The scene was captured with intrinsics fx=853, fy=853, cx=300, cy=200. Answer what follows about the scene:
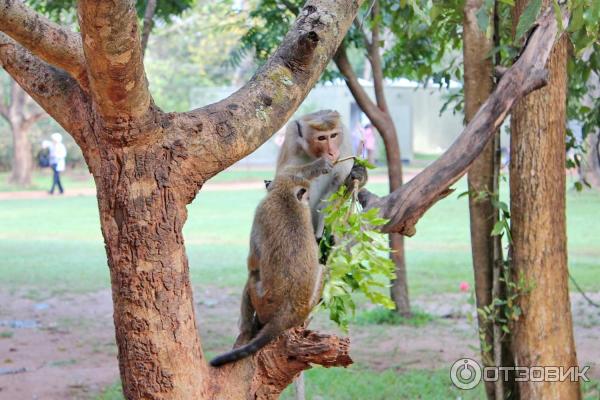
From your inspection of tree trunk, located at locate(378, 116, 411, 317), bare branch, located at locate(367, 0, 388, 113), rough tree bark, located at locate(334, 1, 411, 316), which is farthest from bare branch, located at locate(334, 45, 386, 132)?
bare branch, located at locate(367, 0, 388, 113)

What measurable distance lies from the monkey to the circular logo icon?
1.88 m

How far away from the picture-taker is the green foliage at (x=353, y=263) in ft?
11.9

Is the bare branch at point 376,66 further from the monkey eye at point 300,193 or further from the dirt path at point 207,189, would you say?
the dirt path at point 207,189

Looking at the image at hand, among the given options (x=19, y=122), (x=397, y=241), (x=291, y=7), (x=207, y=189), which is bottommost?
(x=397, y=241)

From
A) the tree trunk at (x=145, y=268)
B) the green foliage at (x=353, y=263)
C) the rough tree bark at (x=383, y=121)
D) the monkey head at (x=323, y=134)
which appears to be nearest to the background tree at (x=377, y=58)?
the rough tree bark at (x=383, y=121)

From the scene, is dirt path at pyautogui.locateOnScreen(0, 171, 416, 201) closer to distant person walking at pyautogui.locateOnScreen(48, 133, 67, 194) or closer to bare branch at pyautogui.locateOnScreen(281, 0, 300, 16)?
distant person walking at pyautogui.locateOnScreen(48, 133, 67, 194)

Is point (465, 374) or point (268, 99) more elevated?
point (268, 99)

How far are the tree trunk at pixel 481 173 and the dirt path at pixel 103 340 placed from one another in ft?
2.80

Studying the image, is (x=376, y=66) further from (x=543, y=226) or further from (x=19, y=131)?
(x=19, y=131)

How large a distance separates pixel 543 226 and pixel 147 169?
3091mm

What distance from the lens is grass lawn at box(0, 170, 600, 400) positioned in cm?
716

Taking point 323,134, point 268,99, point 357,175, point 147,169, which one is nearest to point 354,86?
point 323,134

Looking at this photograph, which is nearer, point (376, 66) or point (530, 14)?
point (530, 14)

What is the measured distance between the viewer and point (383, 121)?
893 centimetres
